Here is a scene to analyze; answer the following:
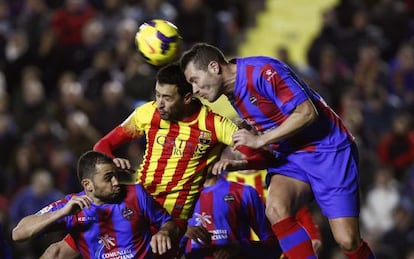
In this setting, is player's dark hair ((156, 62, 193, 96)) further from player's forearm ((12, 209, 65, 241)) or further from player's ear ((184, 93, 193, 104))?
player's forearm ((12, 209, 65, 241))

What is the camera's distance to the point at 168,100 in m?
9.34

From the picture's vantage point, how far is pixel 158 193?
9773mm

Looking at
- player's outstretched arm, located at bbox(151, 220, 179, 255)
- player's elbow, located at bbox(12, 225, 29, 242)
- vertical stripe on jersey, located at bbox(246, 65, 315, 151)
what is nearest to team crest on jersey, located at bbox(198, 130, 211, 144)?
vertical stripe on jersey, located at bbox(246, 65, 315, 151)

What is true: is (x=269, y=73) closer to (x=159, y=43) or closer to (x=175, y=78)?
(x=175, y=78)

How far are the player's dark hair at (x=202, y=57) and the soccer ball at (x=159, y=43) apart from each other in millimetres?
417

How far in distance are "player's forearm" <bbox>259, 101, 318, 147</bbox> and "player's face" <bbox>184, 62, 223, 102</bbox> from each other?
0.53 m

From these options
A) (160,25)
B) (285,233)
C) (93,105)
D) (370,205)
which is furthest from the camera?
(93,105)

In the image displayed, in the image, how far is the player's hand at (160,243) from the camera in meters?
8.66

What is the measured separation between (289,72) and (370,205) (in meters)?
6.46

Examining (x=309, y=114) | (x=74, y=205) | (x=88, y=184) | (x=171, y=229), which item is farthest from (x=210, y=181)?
(x=74, y=205)

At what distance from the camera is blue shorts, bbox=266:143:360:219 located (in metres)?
9.16

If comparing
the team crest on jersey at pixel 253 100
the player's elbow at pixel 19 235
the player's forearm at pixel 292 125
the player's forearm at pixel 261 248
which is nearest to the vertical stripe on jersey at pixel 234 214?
the player's forearm at pixel 261 248

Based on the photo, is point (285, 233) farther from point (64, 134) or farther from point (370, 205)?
point (64, 134)

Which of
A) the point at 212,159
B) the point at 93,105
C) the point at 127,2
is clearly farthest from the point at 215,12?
the point at 212,159
